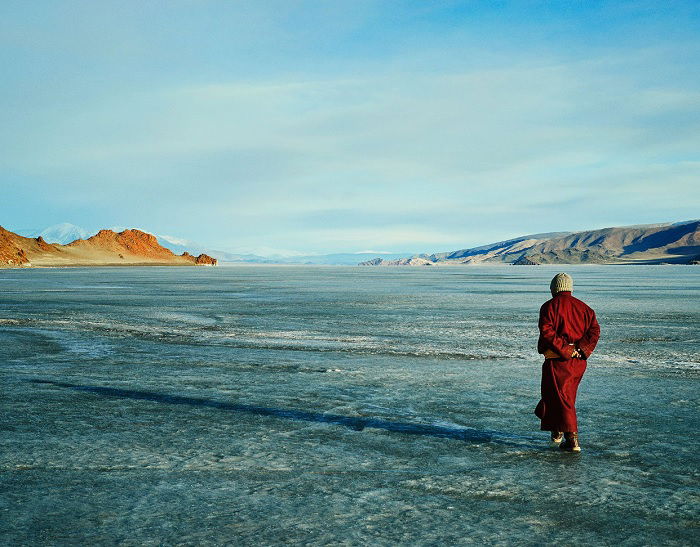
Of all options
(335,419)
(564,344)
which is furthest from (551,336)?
(335,419)

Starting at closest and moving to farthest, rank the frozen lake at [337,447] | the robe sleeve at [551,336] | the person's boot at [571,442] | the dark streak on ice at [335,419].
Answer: the frozen lake at [337,447] → the robe sleeve at [551,336] → the person's boot at [571,442] → the dark streak on ice at [335,419]

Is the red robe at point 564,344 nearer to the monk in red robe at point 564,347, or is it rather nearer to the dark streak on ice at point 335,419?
the monk in red robe at point 564,347

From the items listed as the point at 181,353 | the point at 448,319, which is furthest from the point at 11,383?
the point at 448,319

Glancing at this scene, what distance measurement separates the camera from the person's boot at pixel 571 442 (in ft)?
20.7

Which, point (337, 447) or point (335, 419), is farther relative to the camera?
point (335, 419)

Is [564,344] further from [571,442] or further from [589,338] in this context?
[571,442]

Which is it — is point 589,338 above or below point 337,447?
above

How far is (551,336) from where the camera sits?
6148 millimetres

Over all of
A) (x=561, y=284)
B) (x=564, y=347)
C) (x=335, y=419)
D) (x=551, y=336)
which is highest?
(x=561, y=284)

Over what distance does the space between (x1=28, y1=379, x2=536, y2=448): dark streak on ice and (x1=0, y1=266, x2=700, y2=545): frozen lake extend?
0.14ft

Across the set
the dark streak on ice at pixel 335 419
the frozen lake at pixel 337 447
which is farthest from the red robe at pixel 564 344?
the dark streak on ice at pixel 335 419

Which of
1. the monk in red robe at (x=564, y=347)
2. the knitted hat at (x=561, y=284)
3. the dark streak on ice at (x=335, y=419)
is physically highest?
the knitted hat at (x=561, y=284)

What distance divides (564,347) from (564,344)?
4 centimetres

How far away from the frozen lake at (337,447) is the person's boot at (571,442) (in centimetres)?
11
